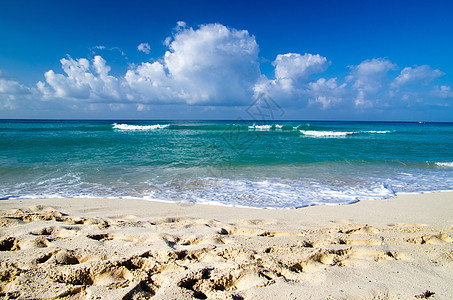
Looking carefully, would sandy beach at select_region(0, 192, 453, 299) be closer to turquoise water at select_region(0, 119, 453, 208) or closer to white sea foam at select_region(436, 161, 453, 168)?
turquoise water at select_region(0, 119, 453, 208)

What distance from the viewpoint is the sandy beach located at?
2.26 metres

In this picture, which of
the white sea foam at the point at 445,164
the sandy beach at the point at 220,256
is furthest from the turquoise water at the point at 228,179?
the sandy beach at the point at 220,256

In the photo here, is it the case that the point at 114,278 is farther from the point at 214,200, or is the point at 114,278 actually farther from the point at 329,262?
the point at 214,200

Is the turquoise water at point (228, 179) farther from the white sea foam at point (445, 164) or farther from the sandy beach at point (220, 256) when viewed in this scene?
the sandy beach at point (220, 256)

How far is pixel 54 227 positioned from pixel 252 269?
3206mm

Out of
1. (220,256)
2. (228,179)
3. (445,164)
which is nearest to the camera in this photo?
(220,256)

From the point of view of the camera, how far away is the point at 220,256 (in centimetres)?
289

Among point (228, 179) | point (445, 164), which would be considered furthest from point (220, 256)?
point (445, 164)

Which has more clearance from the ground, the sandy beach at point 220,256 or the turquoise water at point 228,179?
the sandy beach at point 220,256

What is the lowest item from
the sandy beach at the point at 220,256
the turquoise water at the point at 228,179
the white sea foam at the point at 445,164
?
the turquoise water at the point at 228,179

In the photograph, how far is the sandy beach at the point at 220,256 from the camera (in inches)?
88.9

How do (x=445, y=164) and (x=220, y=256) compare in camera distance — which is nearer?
(x=220, y=256)

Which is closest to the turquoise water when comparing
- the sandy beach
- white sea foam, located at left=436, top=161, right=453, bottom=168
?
white sea foam, located at left=436, top=161, right=453, bottom=168

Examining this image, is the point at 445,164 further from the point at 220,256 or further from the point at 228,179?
the point at 220,256
